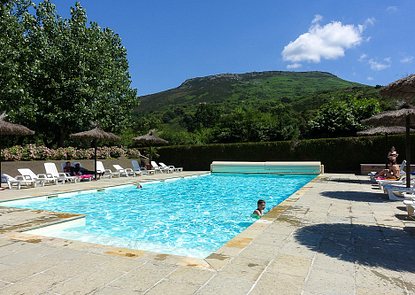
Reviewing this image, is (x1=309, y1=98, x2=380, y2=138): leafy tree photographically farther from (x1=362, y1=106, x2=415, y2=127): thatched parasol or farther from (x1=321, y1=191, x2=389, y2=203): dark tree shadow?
(x1=321, y1=191, x2=389, y2=203): dark tree shadow

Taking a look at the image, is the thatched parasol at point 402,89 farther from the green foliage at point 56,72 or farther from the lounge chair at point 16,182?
the green foliage at point 56,72

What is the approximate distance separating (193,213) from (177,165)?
50.5ft

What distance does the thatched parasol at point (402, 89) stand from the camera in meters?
4.62

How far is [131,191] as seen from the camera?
10.8 m

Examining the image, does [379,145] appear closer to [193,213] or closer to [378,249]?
[193,213]

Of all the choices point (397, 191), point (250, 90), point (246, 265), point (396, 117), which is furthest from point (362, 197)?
point (250, 90)

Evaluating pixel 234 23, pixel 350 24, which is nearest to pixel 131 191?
pixel 350 24

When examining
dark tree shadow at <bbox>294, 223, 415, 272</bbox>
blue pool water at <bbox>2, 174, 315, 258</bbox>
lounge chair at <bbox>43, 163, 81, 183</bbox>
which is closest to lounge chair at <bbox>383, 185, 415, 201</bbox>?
dark tree shadow at <bbox>294, 223, 415, 272</bbox>

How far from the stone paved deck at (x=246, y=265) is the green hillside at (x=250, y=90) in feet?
221

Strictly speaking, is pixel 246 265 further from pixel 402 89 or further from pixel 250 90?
pixel 250 90

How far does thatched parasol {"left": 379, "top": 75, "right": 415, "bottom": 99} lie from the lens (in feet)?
15.1

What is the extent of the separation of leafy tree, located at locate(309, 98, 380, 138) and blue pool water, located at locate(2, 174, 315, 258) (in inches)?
555

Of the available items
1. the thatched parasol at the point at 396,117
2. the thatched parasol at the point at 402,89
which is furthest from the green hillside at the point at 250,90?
the thatched parasol at the point at 402,89

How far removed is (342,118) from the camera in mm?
22797
